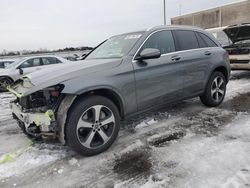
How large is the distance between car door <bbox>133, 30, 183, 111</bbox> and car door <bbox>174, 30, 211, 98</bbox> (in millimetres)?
187

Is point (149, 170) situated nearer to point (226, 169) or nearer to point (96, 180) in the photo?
point (96, 180)

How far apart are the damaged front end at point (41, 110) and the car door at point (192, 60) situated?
254 cm

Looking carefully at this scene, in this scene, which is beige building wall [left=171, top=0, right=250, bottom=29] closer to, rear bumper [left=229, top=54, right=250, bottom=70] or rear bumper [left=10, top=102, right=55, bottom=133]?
rear bumper [left=229, top=54, right=250, bottom=70]

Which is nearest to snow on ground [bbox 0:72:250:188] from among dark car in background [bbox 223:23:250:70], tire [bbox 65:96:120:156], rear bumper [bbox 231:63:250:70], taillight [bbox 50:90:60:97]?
tire [bbox 65:96:120:156]

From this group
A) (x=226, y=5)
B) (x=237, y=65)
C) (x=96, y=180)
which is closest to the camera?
(x=96, y=180)

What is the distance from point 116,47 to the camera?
4723 millimetres

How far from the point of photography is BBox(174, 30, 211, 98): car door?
505cm

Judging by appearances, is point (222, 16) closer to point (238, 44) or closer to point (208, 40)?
point (238, 44)

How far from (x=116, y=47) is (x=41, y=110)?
6.05 ft

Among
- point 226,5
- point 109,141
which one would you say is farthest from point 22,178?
point 226,5

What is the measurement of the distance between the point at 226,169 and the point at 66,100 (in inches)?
85.5

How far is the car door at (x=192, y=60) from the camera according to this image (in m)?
5.05

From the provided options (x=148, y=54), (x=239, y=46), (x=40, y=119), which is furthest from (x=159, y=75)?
(x=239, y=46)

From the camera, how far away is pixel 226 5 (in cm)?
3762
